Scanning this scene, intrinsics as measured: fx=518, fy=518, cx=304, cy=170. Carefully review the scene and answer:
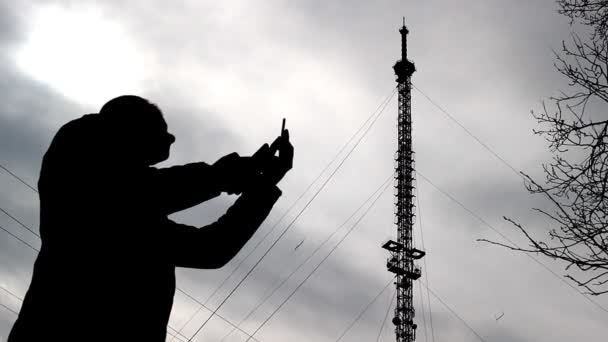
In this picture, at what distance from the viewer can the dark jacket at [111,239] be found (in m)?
1.20

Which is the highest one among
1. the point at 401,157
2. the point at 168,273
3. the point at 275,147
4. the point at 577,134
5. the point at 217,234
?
the point at 401,157

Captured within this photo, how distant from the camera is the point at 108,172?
1313mm

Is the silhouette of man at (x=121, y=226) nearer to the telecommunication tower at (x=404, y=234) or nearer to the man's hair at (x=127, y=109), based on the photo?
the man's hair at (x=127, y=109)

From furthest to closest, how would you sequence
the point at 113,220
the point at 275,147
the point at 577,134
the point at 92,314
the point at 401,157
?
the point at 401,157 < the point at 577,134 < the point at 275,147 < the point at 113,220 < the point at 92,314

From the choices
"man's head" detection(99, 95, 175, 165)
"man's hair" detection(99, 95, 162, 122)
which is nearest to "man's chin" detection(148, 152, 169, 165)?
"man's head" detection(99, 95, 175, 165)

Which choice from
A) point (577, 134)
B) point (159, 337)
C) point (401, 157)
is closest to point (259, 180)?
point (159, 337)

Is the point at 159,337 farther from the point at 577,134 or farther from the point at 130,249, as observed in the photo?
the point at 577,134

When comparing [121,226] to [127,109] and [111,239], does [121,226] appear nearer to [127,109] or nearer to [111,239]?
[111,239]

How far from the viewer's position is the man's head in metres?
1.36

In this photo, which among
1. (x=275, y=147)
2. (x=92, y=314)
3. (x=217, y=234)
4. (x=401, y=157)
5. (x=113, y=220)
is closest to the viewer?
(x=92, y=314)

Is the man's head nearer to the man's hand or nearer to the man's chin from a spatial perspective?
the man's chin

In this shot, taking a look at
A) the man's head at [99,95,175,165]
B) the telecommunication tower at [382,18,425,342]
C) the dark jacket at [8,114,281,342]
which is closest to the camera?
the dark jacket at [8,114,281,342]

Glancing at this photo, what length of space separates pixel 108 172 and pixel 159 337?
17.0 inches

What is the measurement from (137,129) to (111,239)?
30 centimetres
